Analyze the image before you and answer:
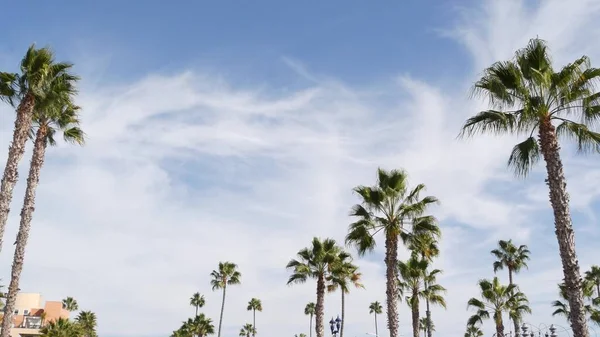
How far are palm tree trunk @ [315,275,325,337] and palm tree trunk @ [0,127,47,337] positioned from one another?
61.3 feet

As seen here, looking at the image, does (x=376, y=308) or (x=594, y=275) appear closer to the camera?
(x=594, y=275)

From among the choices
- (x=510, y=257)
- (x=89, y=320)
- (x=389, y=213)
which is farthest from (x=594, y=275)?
(x=89, y=320)

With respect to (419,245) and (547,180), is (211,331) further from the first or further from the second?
(547,180)

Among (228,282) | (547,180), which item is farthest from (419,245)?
(228,282)

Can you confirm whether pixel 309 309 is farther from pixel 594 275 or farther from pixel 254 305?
pixel 594 275

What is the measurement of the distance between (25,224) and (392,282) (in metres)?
16.4

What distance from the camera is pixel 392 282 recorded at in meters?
23.2

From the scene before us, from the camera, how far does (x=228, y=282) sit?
72.4m

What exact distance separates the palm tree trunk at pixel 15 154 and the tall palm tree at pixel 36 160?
87 centimetres

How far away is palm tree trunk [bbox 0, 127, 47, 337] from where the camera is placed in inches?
812

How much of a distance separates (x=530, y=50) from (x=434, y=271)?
25.1 m

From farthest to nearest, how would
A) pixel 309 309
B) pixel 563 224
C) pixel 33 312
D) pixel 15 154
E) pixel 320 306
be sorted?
pixel 309 309 < pixel 33 312 < pixel 320 306 < pixel 15 154 < pixel 563 224

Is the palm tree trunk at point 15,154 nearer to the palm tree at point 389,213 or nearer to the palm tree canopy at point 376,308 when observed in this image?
the palm tree at point 389,213

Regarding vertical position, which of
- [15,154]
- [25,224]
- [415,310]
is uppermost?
[15,154]
